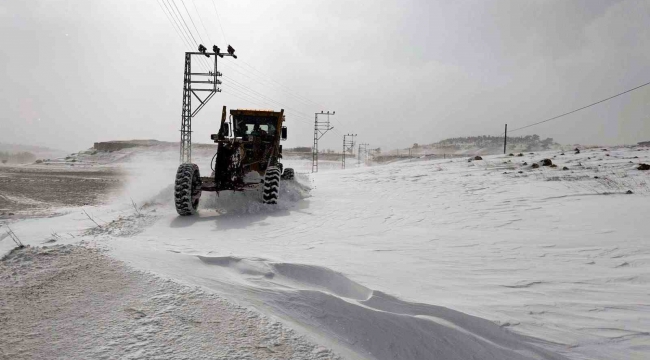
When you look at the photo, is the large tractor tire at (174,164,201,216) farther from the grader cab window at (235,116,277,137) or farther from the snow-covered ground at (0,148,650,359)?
the grader cab window at (235,116,277,137)

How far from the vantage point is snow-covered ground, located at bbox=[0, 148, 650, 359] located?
222 cm

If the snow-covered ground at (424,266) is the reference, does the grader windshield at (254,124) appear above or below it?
above

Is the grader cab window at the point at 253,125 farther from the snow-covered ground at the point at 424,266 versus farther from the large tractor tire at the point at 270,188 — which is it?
the snow-covered ground at the point at 424,266

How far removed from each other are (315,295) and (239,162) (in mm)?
6176

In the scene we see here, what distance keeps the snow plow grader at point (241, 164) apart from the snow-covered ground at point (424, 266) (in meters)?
0.52

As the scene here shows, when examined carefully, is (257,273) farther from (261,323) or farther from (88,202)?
(88,202)

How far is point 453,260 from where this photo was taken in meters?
3.97

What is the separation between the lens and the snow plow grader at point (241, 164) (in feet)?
24.0

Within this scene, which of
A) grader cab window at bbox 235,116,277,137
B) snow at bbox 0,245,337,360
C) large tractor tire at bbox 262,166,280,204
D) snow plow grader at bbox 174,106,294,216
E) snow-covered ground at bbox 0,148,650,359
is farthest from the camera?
grader cab window at bbox 235,116,277,137

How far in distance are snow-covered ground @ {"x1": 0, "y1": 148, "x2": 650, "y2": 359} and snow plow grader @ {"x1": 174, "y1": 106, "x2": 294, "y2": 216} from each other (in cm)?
52

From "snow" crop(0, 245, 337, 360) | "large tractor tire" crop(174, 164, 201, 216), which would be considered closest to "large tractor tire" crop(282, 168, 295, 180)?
"large tractor tire" crop(174, 164, 201, 216)

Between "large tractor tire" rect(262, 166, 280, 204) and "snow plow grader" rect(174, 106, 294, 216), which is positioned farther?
"large tractor tire" rect(262, 166, 280, 204)

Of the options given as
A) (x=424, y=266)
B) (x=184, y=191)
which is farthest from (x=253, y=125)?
(x=424, y=266)

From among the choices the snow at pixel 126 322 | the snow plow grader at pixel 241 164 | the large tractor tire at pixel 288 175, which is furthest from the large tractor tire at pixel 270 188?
the snow at pixel 126 322
